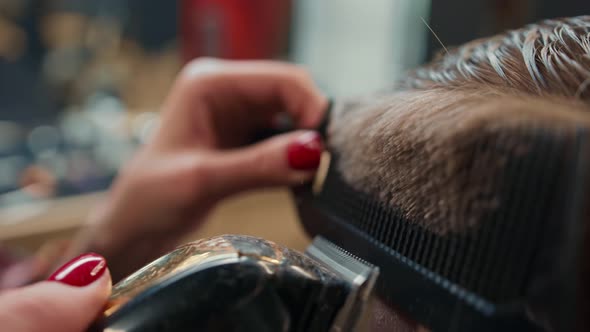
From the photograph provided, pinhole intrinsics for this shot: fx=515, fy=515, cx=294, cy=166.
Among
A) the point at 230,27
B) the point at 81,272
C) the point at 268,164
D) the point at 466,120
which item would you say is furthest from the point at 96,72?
the point at 466,120

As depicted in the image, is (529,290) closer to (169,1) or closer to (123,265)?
(123,265)

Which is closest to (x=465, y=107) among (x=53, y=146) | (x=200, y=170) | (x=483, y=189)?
(x=483, y=189)

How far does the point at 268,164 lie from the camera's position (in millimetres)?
498

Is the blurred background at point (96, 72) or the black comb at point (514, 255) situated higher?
the black comb at point (514, 255)

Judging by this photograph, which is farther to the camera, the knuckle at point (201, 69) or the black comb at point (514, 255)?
the knuckle at point (201, 69)

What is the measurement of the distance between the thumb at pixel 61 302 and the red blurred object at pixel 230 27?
1.20 metres

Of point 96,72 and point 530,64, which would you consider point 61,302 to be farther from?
point 96,72

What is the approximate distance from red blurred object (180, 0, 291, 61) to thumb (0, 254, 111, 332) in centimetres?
120

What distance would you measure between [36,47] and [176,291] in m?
1.19

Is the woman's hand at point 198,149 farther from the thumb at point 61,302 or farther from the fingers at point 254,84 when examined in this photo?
the thumb at point 61,302

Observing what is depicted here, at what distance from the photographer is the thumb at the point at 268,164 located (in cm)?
45

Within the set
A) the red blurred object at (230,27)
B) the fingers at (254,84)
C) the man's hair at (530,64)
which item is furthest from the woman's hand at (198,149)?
the red blurred object at (230,27)

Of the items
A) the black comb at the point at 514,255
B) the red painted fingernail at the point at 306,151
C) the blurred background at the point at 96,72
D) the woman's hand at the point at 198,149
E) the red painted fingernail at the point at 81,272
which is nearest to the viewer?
the black comb at the point at 514,255

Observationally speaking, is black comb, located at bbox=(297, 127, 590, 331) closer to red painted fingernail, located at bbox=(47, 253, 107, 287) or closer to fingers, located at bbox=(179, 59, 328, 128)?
red painted fingernail, located at bbox=(47, 253, 107, 287)
